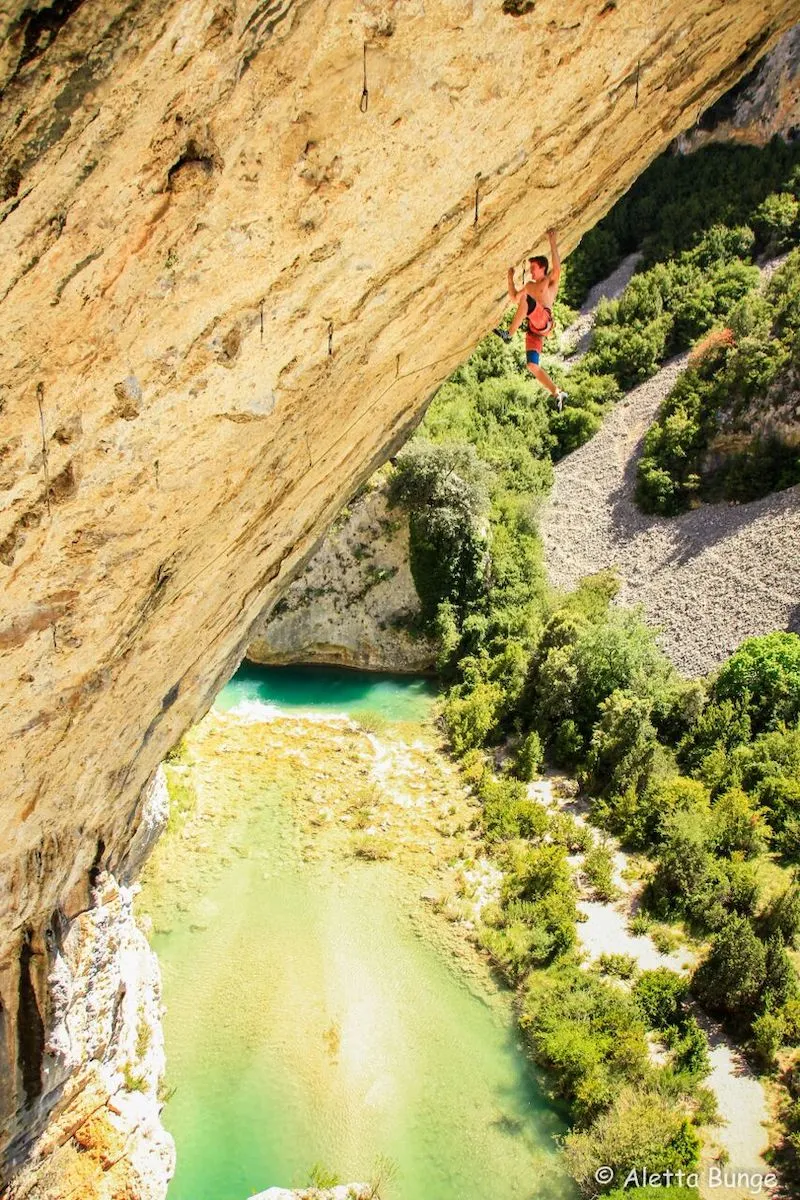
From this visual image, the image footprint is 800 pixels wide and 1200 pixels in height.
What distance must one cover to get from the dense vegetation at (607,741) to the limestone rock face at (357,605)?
592 mm

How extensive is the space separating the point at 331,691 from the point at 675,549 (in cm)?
1023

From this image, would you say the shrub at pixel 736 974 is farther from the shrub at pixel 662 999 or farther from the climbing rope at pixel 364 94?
the climbing rope at pixel 364 94

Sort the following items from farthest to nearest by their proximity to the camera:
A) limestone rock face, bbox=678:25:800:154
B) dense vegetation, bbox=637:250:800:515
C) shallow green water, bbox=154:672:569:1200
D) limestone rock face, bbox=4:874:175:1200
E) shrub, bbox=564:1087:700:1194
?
limestone rock face, bbox=678:25:800:154 → dense vegetation, bbox=637:250:800:515 → shallow green water, bbox=154:672:569:1200 → shrub, bbox=564:1087:700:1194 → limestone rock face, bbox=4:874:175:1200

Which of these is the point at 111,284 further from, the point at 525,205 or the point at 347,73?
the point at 525,205

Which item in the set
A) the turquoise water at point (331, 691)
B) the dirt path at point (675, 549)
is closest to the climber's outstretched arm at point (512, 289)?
the dirt path at point (675, 549)

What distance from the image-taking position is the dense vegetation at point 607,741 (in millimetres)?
12391

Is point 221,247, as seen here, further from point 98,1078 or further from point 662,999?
point 662,999

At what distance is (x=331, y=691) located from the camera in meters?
22.2

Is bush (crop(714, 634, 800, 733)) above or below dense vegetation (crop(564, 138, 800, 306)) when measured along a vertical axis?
below

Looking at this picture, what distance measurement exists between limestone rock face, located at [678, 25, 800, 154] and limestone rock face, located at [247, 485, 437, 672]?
23463 millimetres

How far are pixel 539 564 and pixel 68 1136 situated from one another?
17.8 m

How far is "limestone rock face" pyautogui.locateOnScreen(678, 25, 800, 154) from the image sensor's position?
1233 inches

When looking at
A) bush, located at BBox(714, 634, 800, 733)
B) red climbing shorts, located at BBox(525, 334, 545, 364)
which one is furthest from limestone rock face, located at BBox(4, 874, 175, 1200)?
bush, located at BBox(714, 634, 800, 733)

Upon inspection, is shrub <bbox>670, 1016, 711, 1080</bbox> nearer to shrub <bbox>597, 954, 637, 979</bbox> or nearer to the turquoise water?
shrub <bbox>597, 954, 637, 979</bbox>
